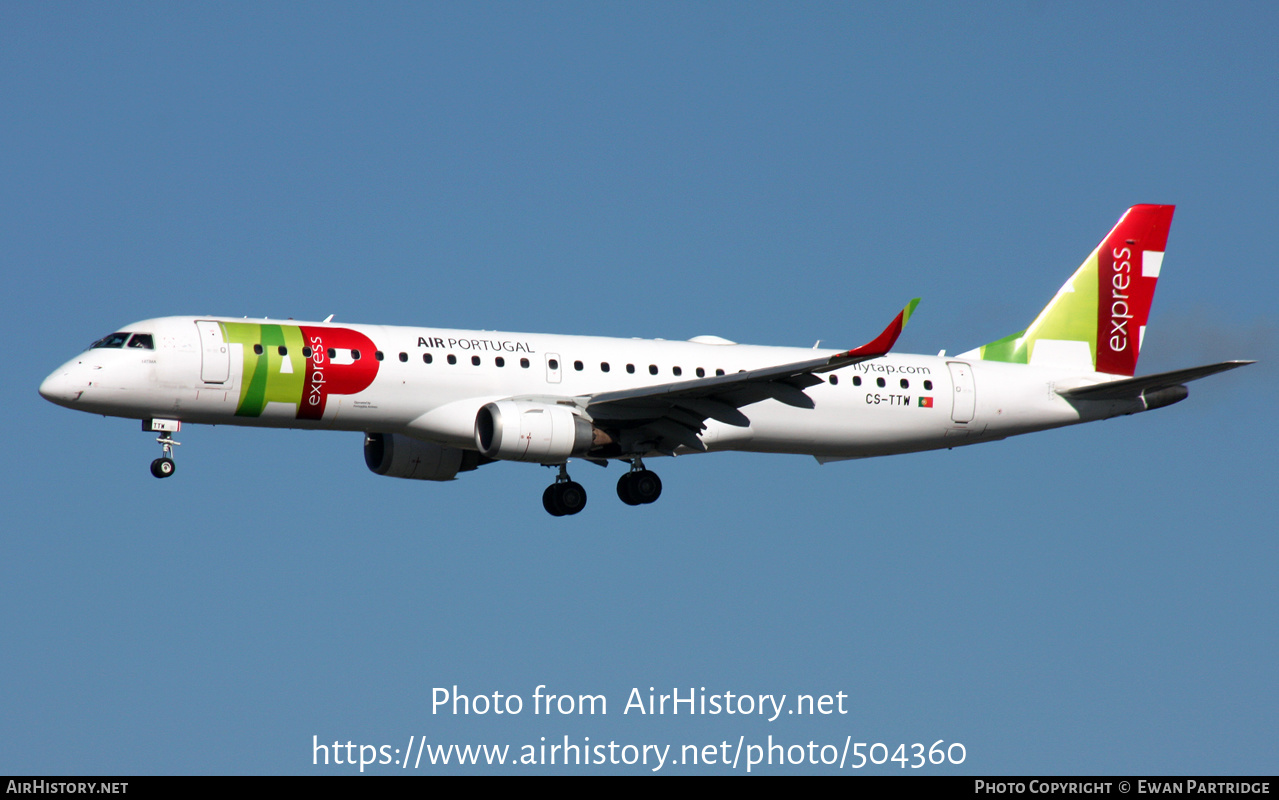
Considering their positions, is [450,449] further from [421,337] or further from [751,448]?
[751,448]

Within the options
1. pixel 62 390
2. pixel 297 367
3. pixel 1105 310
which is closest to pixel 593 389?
pixel 297 367

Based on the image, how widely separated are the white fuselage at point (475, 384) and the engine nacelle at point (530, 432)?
0.66 m

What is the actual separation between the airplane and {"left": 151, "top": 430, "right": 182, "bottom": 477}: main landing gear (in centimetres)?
3

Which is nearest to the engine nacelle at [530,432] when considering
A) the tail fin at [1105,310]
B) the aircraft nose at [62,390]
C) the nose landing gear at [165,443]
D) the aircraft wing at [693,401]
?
the aircraft wing at [693,401]

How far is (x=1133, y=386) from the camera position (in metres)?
46.0

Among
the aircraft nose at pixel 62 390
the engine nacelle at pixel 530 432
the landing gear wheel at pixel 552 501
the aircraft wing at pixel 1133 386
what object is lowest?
the landing gear wheel at pixel 552 501

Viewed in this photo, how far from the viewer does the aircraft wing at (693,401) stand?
1560 inches

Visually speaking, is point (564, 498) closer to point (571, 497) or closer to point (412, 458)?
point (571, 497)

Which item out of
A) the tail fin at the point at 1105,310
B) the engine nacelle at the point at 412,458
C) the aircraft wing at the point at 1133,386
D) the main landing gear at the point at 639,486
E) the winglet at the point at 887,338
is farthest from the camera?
the tail fin at the point at 1105,310

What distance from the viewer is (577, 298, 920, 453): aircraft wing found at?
3962 centimetres

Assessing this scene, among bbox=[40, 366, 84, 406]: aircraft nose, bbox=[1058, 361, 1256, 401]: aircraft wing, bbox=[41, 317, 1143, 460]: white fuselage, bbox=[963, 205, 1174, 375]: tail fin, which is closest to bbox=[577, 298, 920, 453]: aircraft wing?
bbox=[41, 317, 1143, 460]: white fuselage

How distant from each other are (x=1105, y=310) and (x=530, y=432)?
18.8 metres

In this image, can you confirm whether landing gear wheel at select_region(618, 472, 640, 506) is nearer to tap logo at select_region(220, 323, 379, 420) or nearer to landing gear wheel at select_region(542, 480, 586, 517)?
landing gear wheel at select_region(542, 480, 586, 517)

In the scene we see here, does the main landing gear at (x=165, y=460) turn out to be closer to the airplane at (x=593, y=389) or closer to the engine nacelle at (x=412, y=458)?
the airplane at (x=593, y=389)
